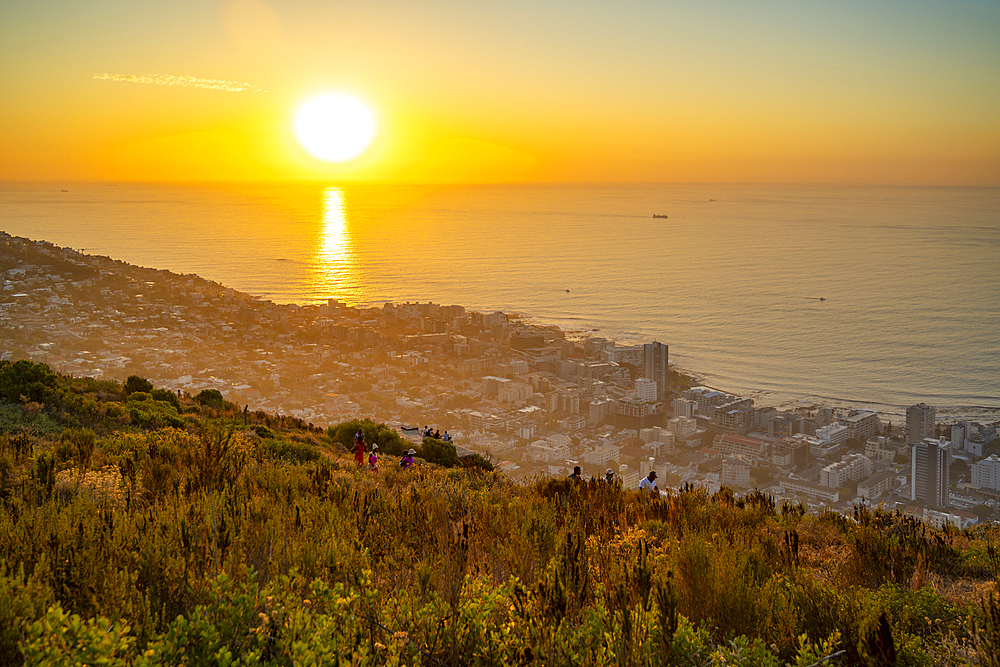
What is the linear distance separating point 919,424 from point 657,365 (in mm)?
10786

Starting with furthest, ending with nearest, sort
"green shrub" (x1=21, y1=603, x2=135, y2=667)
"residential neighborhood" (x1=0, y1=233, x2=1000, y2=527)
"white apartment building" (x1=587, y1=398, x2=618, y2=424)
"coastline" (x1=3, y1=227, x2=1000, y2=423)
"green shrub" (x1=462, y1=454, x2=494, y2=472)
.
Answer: "white apartment building" (x1=587, y1=398, x2=618, y2=424) → "coastline" (x1=3, y1=227, x2=1000, y2=423) → "residential neighborhood" (x1=0, y1=233, x2=1000, y2=527) → "green shrub" (x1=462, y1=454, x2=494, y2=472) → "green shrub" (x1=21, y1=603, x2=135, y2=667)

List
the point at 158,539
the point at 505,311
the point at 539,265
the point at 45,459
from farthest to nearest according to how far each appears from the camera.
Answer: the point at 539,265, the point at 505,311, the point at 45,459, the point at 158,539

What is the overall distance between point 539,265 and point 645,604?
66.5 m

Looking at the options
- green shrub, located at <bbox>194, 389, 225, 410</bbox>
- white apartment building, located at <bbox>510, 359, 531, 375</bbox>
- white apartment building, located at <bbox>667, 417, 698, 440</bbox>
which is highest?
green shrub, located at <bbox>194, 389, 225, 410</bbox>

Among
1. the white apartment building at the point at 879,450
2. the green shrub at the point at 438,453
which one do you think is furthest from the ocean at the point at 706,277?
the green shrub at the point at 438,453

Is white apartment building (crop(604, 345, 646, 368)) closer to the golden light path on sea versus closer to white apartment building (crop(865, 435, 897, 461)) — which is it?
white apartment building (crop(865, 435, 897, 461))

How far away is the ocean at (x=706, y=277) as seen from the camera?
2920cm

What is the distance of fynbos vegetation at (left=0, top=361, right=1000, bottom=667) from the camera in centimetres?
195

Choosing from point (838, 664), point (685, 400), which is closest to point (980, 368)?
point (685, 400)

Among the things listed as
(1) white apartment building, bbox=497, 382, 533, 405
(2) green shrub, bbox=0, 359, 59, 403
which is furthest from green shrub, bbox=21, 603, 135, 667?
(1) white apartment building, bbox=497, 382, 533, 405

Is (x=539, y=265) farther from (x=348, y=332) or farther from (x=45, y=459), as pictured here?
(x=45, y=459)

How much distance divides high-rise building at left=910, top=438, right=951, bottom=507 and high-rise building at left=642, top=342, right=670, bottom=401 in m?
10.4

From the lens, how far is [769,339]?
35.5m

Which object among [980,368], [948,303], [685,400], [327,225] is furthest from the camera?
[327,225]
